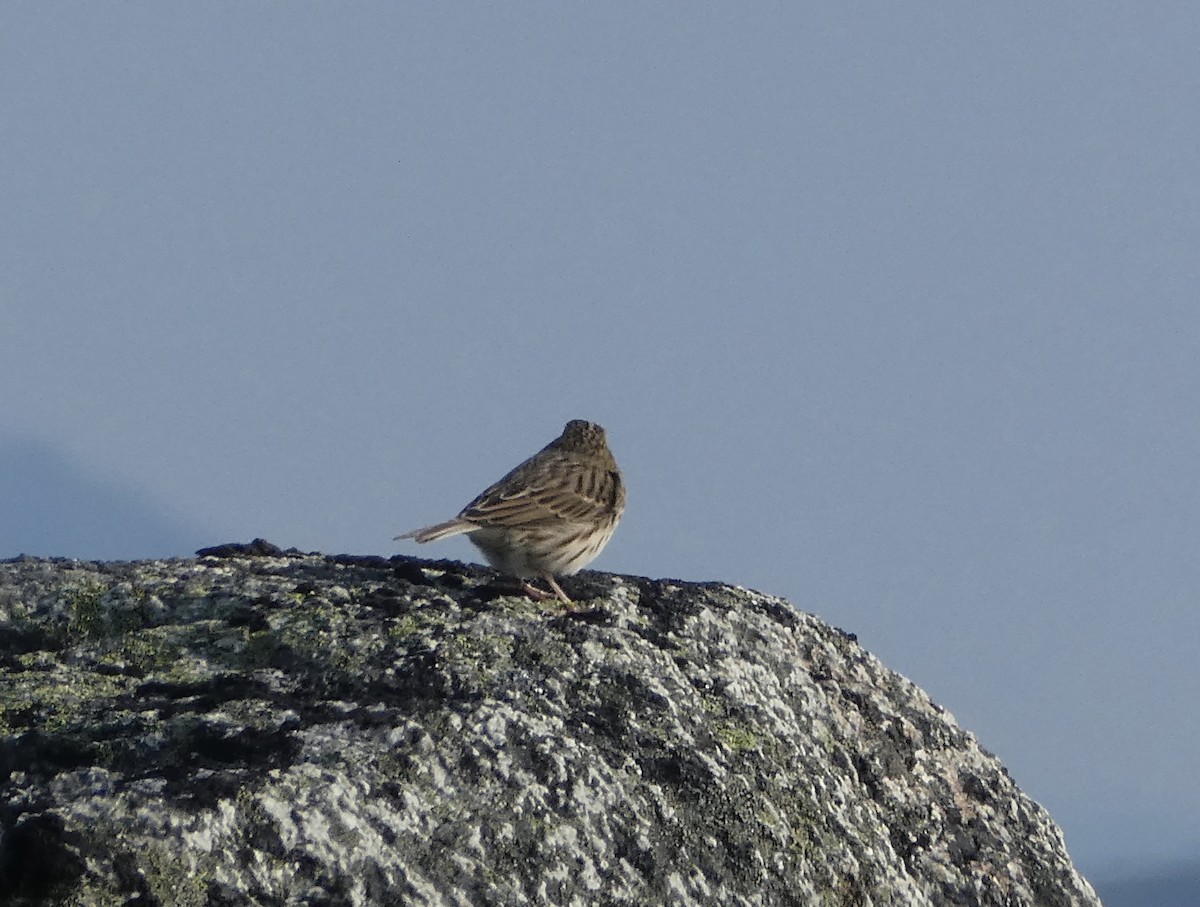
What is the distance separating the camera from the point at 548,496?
9.54 meters

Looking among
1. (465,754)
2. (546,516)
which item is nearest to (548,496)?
(546,516)

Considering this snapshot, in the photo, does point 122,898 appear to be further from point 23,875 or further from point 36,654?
point 36,654

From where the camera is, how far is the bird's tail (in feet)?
28.5

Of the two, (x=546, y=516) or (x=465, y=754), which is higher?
(x=546, y=516)

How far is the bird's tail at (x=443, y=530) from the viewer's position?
8695mm

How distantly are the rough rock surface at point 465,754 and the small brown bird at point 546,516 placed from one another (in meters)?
1.37

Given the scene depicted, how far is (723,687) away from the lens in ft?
18.4

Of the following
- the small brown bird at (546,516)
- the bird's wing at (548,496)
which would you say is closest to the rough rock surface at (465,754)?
the small brown bird at (546,516)

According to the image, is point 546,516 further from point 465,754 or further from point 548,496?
point 465,754

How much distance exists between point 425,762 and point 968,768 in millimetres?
2673

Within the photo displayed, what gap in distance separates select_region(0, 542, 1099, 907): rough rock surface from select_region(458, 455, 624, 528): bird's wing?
7.18 ft

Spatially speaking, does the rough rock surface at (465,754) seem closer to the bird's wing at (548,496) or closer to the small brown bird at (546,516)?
the small brown bird at (546,516)

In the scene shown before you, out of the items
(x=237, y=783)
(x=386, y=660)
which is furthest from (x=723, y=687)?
(x=237, y=783)

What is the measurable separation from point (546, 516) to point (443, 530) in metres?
0.62
